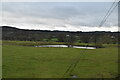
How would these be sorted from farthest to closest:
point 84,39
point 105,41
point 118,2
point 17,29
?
point 17,29 → point 84,39 → point 105,41 → point 118,2

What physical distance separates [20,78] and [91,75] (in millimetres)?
5886

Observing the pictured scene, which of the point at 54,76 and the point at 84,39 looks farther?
the point at 84,39

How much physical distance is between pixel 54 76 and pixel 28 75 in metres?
2.19

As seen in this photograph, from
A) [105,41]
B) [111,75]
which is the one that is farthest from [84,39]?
[111,75]

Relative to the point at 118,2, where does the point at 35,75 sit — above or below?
below

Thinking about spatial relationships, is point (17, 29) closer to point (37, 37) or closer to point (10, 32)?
point (10, 32)

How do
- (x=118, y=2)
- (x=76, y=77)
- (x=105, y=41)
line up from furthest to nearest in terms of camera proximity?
1. (x=105, y=41)
2. (x=76, y=77)
3. (x=118, y=2)

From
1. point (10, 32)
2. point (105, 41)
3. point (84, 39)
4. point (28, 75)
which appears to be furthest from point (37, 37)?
point (28, 75)

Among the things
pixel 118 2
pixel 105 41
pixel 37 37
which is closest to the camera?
pixel 118 2

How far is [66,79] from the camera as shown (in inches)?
509

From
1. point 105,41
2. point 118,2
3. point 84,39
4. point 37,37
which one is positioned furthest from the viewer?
point 37,37

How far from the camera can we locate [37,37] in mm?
137875

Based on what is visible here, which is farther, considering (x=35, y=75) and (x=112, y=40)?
(x=112, y=40)

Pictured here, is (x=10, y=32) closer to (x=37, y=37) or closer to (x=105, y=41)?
(x=37, y=37)
